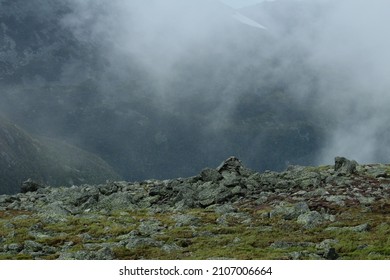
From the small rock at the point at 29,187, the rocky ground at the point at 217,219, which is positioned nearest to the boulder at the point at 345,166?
the rocky ground at the point at 217,219

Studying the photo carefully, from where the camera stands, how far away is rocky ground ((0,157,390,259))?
2836cm

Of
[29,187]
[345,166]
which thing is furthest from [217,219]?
[29,187]

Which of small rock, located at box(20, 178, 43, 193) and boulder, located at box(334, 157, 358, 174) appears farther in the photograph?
small rock, located at box(20, 178, 43, 193)

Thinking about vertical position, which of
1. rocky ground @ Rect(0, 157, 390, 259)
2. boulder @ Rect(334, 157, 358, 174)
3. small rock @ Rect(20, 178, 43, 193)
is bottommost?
rocky ground @ Rect(0, 157, 390, 259)

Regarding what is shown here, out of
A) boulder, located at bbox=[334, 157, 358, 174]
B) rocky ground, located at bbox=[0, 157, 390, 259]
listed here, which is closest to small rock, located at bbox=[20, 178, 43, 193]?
rocky ground, located at bbox=[0, 157, 390, 259]

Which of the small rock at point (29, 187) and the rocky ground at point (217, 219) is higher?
the small rock at point (29, 187)

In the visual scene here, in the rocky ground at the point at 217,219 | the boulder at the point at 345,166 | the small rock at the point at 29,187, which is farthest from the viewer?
the small rock at the point at 29,187

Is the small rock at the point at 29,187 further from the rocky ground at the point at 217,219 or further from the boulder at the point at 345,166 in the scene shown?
the boulder at the point at 345,166

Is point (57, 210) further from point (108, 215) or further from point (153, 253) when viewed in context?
point (153, 253)

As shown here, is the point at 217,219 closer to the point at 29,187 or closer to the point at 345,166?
the point at 345,166

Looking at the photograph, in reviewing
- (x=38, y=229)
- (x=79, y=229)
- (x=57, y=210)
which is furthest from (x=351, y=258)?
(x=57, y=210)

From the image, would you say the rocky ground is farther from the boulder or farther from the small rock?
the small rock

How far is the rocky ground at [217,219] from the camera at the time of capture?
28.4 m

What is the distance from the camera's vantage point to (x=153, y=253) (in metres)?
28.0
